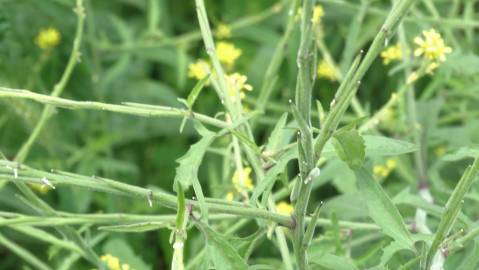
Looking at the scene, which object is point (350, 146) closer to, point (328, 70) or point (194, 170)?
point (194, 170)

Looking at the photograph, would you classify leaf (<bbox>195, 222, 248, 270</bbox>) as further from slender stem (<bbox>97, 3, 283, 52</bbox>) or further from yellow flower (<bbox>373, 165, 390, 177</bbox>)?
slender stem (<bbox>97, 3, 283, 52</bbox>)

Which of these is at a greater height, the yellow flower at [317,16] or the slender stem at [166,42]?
the slender stem at [166,42]

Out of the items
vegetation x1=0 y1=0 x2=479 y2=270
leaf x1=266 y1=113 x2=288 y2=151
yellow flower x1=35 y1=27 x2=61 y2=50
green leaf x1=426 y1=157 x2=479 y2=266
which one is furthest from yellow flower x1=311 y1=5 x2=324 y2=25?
yellow flower x1=35 y1=27 x2=61 y2=50

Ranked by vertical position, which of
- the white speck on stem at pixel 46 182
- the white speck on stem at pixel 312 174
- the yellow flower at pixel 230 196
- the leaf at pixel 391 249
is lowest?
the leaf at pixel 391 249

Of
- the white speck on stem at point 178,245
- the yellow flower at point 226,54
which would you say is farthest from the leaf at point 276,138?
the yellow flower at point 226,54

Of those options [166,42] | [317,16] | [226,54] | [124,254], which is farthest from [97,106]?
[166,42]

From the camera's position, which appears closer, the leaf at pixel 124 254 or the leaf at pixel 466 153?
the leaf at pixel 466 153

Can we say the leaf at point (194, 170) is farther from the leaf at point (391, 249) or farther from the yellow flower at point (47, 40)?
the yellow flower at point (47, 40)

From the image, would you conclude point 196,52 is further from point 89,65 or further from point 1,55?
point 1,55
